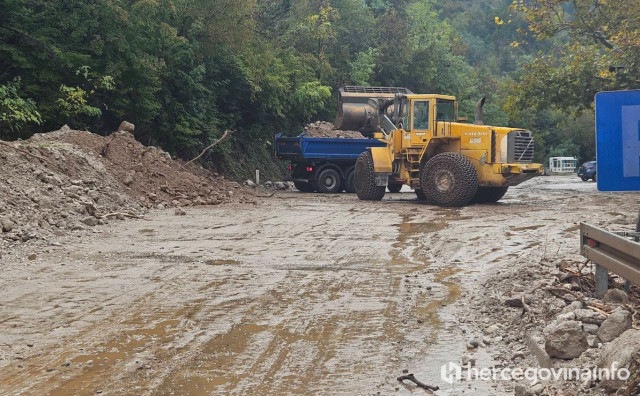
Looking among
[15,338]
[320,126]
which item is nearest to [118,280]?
[15,338]

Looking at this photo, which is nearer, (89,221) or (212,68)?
(89,221)

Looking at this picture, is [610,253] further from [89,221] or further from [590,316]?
[89,221]

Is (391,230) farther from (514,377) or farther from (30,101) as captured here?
(30,101)

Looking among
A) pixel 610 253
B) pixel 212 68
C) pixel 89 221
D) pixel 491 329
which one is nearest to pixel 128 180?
pixel 89 221

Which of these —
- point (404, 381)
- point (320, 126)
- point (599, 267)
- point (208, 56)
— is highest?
point (208, 56)

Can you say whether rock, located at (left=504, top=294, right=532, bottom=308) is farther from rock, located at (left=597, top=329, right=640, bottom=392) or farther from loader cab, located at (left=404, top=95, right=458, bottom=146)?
loader cab, located at (left=404, top=95, right=458, bottom=146)

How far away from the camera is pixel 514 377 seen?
5684 mm

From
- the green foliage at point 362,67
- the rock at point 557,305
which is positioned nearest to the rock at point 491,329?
the rock at point 557,305

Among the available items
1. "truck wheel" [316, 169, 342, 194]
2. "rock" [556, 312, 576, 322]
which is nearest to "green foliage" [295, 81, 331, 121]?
"truck wheel" [316, 169, 342, 194]

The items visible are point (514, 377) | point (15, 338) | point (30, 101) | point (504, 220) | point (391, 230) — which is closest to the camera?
point (514, 377)

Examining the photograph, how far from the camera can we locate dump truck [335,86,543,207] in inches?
801

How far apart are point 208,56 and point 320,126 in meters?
9.74

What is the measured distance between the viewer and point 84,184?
1731 centimetres

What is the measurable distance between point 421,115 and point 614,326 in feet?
55.0
